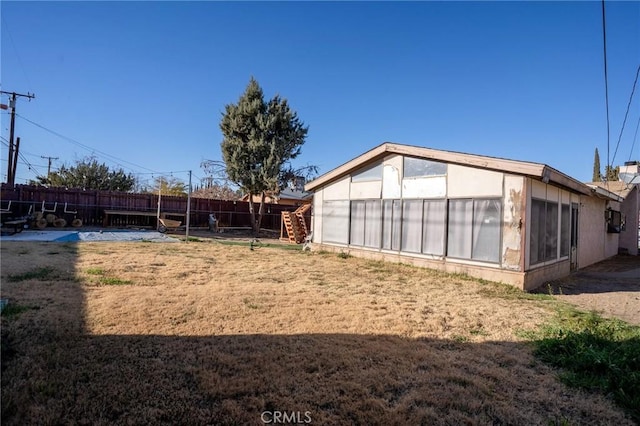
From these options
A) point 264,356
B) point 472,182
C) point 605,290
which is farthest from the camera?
point 472,182

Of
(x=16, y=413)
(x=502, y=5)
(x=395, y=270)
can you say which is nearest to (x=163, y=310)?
(x=16, y=413)

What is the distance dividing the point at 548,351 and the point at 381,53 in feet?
40.4

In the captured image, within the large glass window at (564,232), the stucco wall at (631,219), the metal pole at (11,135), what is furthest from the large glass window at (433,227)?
the metal pole at (11,135)

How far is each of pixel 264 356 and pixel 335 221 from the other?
9.45 meters

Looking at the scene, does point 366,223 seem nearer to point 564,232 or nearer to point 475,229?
point 475,229

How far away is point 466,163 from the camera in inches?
341

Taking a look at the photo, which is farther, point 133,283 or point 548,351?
point 133,283

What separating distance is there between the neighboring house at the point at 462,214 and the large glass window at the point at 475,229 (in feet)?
0.08

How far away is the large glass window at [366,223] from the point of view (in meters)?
11.1

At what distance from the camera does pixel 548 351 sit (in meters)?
3.90

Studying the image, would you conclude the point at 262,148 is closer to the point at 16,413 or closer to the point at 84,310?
the point at 84,310

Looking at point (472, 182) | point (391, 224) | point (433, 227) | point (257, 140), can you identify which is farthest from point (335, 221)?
point (257, 140)

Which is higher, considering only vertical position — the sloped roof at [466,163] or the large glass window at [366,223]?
the sloped roof at [466,163]

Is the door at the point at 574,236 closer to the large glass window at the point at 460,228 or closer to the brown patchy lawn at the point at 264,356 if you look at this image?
the large glass window at the point at 460,228
